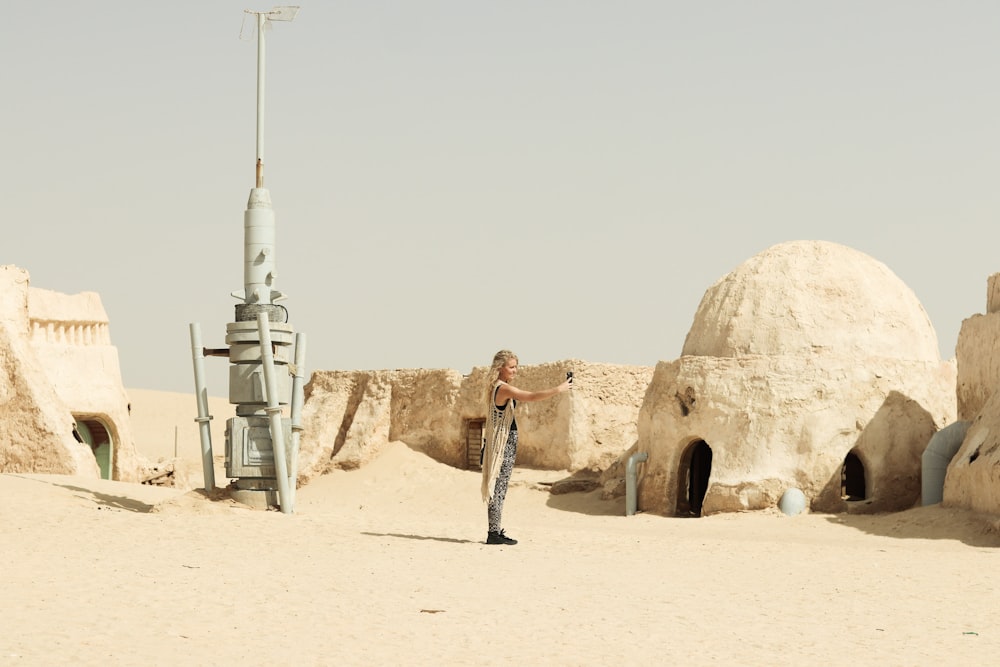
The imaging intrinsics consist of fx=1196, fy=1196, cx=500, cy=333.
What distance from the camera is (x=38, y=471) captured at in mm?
16922

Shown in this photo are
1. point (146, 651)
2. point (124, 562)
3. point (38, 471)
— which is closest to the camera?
point (146, 651)

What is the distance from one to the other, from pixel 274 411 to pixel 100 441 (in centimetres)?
930

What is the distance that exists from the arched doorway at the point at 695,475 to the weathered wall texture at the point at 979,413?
12.7 ft

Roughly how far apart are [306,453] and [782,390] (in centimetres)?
1110

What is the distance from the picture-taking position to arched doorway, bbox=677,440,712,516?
17.7 meters

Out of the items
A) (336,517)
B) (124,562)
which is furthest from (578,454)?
(124,562)

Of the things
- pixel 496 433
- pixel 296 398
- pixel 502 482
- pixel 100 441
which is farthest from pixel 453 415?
pixel 496 433

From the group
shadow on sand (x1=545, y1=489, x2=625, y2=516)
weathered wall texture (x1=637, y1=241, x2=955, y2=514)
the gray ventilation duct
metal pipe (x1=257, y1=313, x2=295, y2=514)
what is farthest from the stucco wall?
metal pipe (x1=257, y1=313, x2=295, y2=514)

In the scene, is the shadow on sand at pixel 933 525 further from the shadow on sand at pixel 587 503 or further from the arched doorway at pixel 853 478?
the arched doorway at pixel 853 478

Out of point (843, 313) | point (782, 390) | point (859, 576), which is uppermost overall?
point (843, 313)

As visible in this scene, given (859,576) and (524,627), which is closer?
(524,627)

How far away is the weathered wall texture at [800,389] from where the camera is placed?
16.2m

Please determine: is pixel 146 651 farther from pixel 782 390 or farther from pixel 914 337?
pixel 914 337

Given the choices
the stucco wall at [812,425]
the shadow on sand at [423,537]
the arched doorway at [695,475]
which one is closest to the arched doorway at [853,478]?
the arched doorway at [695,475]
